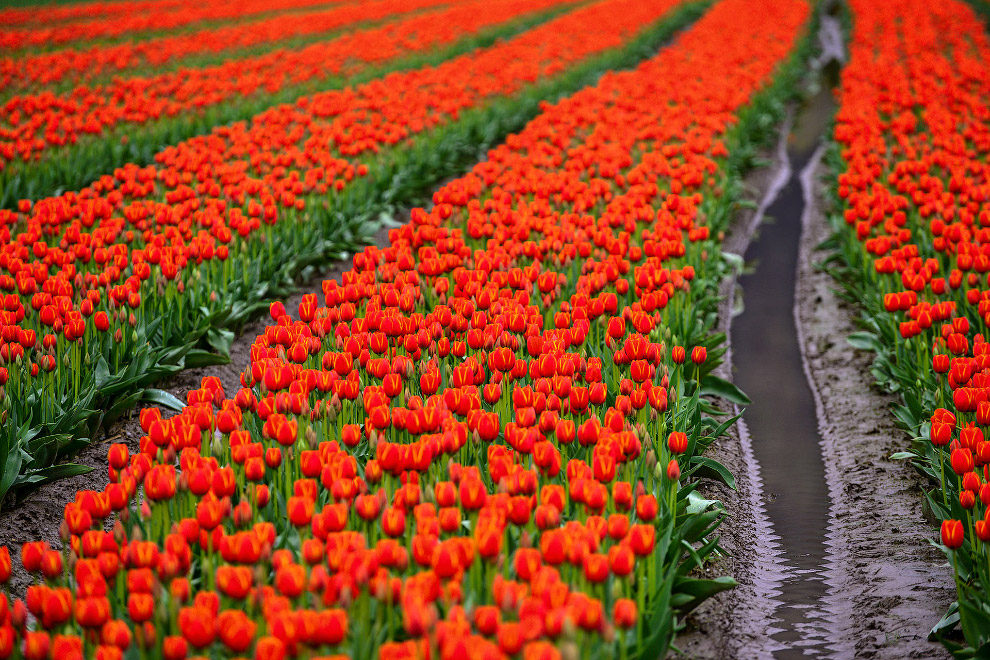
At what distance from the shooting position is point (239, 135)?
9070 mm

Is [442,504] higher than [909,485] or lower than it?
higher

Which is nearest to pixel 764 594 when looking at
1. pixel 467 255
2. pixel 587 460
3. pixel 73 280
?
pixel 587 460

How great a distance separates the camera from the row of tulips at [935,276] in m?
3.40

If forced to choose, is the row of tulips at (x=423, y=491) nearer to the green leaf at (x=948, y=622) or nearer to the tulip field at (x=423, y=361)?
the tulip field at (x=423, y=361)

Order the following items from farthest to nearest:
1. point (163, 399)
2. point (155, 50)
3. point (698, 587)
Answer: point (155, 50) < point (163, 399) < point (698, 587)

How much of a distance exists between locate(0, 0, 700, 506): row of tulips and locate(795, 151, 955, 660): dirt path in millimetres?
3816

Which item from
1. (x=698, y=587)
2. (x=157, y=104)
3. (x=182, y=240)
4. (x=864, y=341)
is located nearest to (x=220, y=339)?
(x=182, y=240)

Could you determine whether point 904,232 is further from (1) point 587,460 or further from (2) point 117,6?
(2) point 117,6

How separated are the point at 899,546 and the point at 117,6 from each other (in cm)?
2676

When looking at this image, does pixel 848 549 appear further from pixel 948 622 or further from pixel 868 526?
pixel 948 622

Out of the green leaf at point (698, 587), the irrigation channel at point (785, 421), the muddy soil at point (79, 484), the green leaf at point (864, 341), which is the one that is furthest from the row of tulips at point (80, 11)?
the green leaf at point (698, 587)

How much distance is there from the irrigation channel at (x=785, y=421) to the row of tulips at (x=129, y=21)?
49.3 feet

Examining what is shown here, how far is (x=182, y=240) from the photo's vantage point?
6.11 metres

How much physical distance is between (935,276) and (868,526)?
2.29 metres
